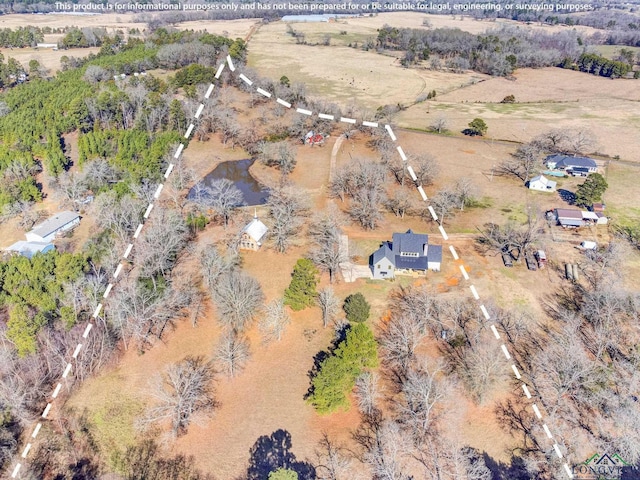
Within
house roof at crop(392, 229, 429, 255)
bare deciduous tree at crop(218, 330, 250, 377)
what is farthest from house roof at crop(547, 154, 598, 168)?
bare deciduous tree at crop(218, 330, 250, 377)

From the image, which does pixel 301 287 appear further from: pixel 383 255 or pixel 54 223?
pixel 54 223

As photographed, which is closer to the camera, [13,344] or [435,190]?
[13,344]

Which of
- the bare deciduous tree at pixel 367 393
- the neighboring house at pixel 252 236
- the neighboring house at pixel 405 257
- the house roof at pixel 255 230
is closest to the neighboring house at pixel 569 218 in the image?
the neighboring house at pixel 405 257

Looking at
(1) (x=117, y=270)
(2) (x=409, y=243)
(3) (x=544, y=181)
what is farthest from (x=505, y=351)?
(3) (x=544, y=181)

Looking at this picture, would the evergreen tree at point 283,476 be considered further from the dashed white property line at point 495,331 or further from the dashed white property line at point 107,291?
the dashed white property line at point 107,291

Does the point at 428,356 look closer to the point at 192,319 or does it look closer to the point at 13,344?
the point at 192,319

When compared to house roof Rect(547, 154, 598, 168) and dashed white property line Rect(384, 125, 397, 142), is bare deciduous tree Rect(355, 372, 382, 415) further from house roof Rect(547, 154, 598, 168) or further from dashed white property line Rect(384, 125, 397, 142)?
house roof Rect(547, 154, 598, 168)

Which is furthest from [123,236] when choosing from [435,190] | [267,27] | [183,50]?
[267,27]
